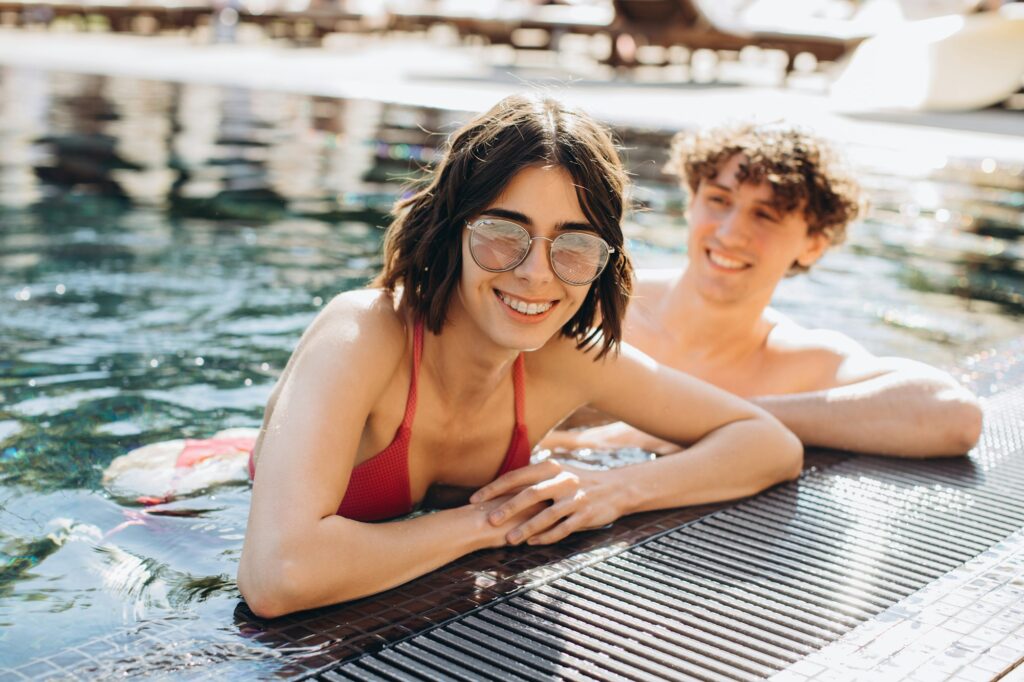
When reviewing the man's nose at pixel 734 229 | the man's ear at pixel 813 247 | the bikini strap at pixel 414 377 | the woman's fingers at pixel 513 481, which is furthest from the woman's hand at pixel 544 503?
the man's ear at pixel 813 247

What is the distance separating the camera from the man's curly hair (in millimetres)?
4016

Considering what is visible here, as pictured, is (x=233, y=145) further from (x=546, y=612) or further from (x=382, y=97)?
(x=546, y=612)

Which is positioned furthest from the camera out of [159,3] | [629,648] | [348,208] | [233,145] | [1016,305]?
[159,3]

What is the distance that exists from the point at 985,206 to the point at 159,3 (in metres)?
18.2

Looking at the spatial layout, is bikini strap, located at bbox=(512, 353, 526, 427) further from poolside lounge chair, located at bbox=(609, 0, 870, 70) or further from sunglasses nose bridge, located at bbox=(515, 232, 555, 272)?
poolside lounge chair, located at bbox=(609, 0, 870, 70)

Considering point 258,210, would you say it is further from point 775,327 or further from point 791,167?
point 791,167

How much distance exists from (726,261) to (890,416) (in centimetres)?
79

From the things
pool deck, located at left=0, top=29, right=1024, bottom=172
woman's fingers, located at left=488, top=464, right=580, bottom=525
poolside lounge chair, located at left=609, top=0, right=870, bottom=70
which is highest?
poolside lounge chair, located at left=609, top=0, right=870, bottom=70

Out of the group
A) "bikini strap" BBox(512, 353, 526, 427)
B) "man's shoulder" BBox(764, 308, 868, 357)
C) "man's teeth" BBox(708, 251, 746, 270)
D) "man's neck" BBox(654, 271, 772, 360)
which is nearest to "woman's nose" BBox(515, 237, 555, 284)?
"bikini strap" BBox(512, 353, 526, 427)

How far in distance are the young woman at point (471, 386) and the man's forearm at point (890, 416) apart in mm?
677

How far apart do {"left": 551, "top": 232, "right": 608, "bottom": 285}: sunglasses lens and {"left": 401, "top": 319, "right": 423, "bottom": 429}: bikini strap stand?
419 millimetres

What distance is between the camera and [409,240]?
276 cm

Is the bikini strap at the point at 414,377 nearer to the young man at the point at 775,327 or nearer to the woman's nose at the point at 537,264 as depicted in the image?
the woman's nose at the point at 537,264

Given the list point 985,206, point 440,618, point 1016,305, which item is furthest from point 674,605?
point 985,206
